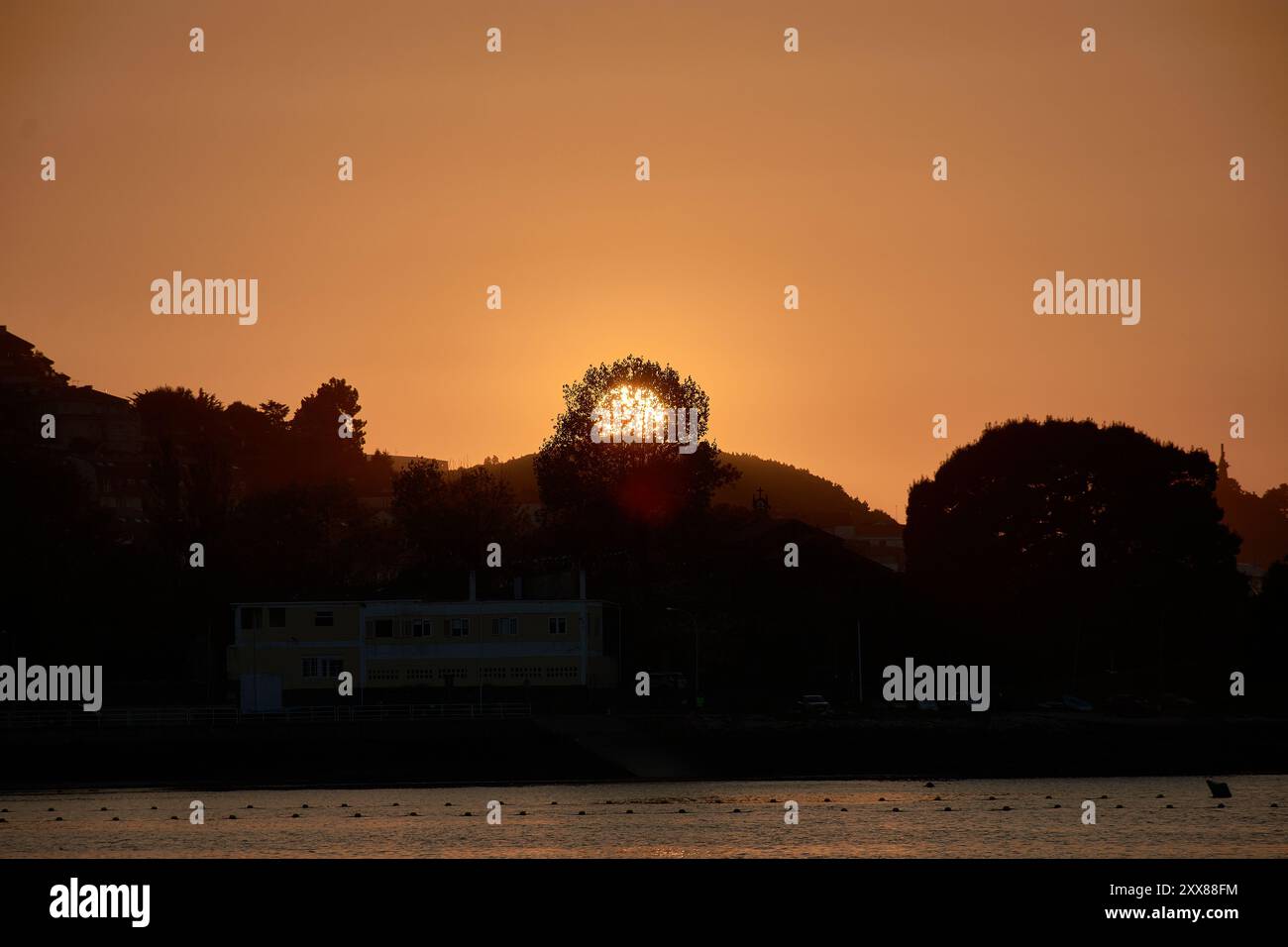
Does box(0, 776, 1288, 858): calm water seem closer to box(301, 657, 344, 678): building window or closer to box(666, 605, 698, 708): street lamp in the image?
box(666, 605, 698, 708): street lamp

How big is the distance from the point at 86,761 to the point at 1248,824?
6417 cm

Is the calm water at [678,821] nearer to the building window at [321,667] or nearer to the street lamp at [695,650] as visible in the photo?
the street lamp at [695,650]

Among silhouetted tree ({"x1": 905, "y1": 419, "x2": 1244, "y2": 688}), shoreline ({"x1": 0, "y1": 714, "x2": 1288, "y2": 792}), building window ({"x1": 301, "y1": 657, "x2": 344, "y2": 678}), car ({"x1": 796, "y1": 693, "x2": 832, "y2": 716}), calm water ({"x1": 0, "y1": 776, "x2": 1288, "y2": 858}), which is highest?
silhouetted tree ({"x1": 905, "y1": 419, "x2": 1244, "y2": 688})

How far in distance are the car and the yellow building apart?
57.8ft

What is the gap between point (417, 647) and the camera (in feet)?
399

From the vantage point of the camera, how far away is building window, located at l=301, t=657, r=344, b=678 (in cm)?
12212

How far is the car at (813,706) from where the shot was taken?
4281 inches

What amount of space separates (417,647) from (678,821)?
160 ft

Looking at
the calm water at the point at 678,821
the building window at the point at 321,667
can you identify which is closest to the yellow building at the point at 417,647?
the building window at the point at 321,667

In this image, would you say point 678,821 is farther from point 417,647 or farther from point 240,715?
point 417,647

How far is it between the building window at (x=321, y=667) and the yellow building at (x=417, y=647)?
0.07 metres

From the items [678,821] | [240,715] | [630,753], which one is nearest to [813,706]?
[630,753]

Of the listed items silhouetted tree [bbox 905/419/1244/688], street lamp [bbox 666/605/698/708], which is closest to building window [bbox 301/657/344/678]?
street lamp [bbox 666/605/698/708]
